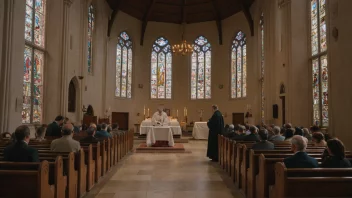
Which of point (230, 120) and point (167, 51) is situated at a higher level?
point (167, 51)

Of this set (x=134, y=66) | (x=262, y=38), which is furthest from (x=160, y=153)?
(x=134, y=66)

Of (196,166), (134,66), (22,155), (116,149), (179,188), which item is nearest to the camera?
(22,155)

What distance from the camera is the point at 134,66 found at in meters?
22.0

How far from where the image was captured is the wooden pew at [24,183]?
134 inches

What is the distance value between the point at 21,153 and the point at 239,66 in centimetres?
1839

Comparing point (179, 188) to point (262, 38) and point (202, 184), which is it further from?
point (262, 38)

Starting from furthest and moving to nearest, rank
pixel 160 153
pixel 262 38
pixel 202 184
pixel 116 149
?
pixel 262 38, pixel 160 153, pixel 116 149, pixel 202 184

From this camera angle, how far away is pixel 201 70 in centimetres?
2275

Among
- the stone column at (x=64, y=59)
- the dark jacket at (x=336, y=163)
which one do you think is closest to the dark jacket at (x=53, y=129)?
the stone column at (x=64, y=59)

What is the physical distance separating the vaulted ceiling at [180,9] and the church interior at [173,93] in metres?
0.09

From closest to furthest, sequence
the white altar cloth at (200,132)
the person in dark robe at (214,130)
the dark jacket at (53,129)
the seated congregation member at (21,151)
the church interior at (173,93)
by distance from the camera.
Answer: the seated congregation member at (21,151)
the church interior at (173,93)
the dark jacket at (53,129)
the person in dark robe at (214,130)
the white altar cloth at (200,132)

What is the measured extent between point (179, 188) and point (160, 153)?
5.46 m

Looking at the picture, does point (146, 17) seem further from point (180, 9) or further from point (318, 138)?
point (318, 138)

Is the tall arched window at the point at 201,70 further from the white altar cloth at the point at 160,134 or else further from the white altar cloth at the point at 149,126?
the white altar cloth at the point at 160,134
